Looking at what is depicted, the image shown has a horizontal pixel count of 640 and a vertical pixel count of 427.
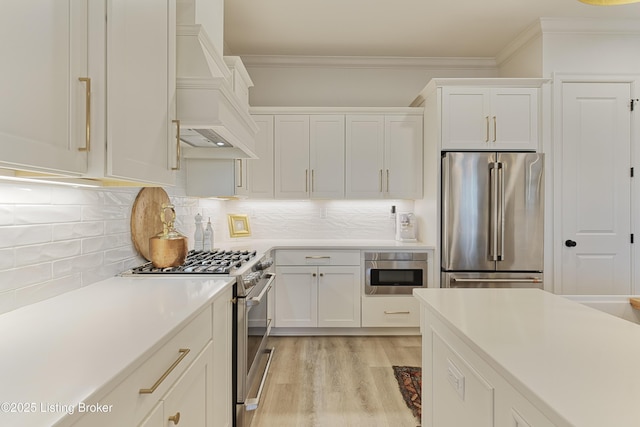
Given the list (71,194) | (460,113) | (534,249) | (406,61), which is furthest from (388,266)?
(71,194)

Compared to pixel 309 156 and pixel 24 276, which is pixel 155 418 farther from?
pixel 309 156

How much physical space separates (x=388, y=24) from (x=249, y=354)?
2.97 meters

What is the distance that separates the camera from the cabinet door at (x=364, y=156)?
3598 mm

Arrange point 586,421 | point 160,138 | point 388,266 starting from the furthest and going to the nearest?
point 388,266 → point 160,138 → point 586,421

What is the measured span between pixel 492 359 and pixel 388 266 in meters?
2.50

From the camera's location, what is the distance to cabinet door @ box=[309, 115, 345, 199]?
3.60m

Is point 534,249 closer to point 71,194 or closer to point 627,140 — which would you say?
point 627,140

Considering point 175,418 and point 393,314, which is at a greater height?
point 175,418

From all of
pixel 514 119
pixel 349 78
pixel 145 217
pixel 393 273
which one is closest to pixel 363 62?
pixel 349 78

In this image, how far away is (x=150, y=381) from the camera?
37.4 inches

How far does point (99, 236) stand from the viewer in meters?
1.70

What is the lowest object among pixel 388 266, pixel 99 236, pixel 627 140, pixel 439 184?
pixel 388 266

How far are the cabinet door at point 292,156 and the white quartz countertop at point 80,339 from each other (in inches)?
84.0

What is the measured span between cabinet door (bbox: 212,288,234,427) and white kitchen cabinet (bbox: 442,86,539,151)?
98.3 inches
